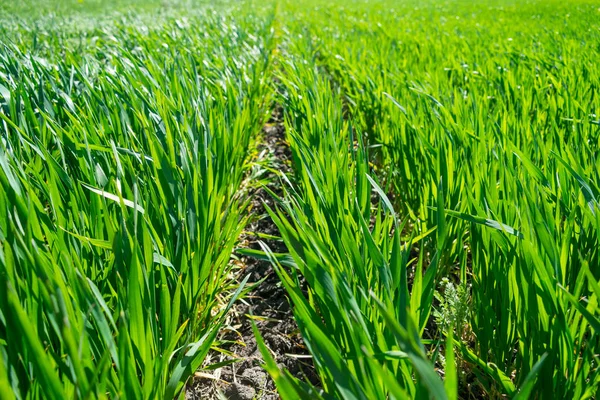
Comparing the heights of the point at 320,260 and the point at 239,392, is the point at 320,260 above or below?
above

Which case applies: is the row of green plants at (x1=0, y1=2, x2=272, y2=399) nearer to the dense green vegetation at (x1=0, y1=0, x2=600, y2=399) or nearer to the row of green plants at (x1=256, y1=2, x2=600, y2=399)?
the dense green vegetation at (x1=0, y1=0, x2=600, y2=399)

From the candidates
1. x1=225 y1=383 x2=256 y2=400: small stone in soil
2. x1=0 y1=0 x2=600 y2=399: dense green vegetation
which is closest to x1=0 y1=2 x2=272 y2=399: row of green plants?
x1=0 y1=0 x2=600 y2=399: dense green vegetation

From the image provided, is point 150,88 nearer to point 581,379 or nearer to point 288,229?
point 288,229

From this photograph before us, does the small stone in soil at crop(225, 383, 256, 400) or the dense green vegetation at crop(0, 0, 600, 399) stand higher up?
the dense green vegetation at crop(0, 0, 600, 399)

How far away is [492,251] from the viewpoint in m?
1.05

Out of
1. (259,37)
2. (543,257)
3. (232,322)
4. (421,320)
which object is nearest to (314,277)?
(421,320)

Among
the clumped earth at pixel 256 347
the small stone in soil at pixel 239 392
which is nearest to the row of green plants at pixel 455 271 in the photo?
the clumped earth at pixel 256 347

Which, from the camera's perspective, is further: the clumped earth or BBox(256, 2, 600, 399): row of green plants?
the clumped earth

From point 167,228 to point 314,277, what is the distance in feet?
1.38

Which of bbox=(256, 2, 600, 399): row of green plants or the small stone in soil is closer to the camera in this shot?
bbox=(256, 2, 600, 399): row of green plants

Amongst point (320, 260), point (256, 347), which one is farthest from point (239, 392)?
point (320, 260)

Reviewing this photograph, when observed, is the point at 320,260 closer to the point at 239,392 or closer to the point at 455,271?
the point at 239,392

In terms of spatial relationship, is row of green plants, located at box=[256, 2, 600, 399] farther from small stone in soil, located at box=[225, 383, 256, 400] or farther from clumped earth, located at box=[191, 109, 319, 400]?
small stone in soil, located at box=[225, 383, 256, 400]

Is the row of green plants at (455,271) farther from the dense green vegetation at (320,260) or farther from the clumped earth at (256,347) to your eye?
the clumped earth at (256,347)
